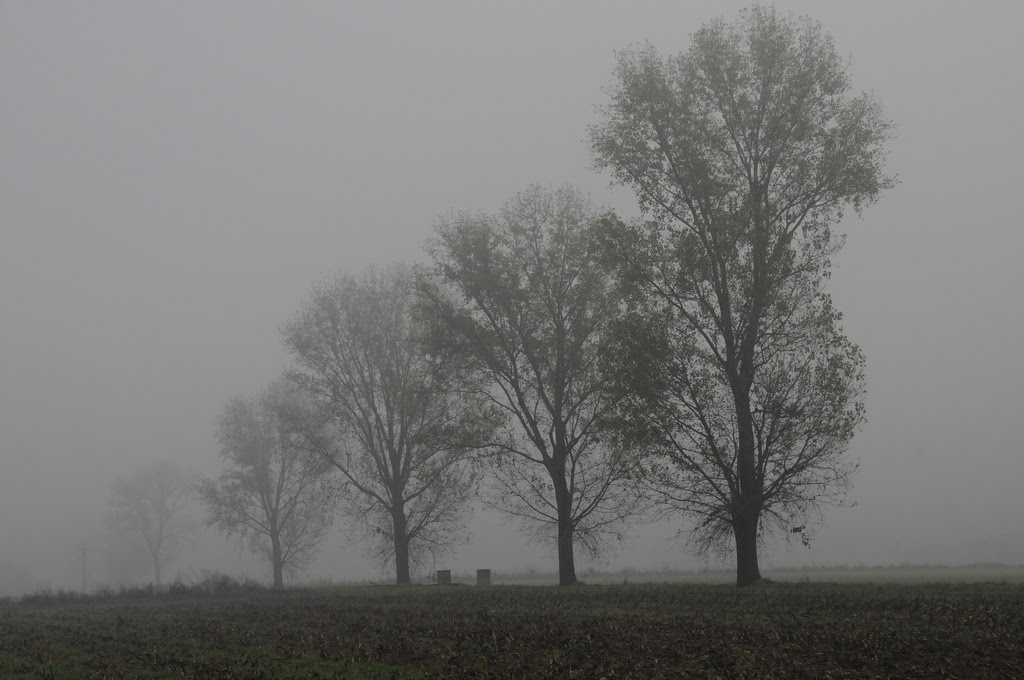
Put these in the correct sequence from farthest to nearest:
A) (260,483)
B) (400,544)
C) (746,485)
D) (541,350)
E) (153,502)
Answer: (153,502) → (260,483) → (400,544) → (541,350) → (746,485)

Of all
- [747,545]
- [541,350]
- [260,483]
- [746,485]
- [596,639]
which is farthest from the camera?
[260,483]

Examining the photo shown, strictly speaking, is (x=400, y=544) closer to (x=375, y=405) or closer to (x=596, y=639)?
(x=375, y=405)

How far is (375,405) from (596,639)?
33.3m

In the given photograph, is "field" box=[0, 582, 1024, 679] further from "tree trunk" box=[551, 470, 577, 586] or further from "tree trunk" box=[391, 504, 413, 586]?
"tree trunk" box=[391, 504, 413, 586]

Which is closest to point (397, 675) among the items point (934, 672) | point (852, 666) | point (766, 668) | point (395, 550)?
point (766, 668)

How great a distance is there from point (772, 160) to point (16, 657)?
84.5ft

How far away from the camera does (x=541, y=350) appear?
1437 inches

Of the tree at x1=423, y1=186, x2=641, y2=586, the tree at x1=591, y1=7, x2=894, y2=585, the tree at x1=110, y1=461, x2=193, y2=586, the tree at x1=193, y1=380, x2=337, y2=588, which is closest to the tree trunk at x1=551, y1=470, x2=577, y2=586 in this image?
the tree at x1=423, y1=186, x2=641, y2=586

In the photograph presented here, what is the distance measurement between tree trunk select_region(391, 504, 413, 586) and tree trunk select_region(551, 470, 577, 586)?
13.0 m

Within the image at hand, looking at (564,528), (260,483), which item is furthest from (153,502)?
(564,528)

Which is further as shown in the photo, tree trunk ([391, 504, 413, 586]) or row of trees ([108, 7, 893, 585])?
tree trunk ([391, 504, 413, 586])

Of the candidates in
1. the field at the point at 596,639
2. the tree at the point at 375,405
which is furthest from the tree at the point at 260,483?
the field at the point at 596,639

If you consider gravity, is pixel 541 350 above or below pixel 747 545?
above

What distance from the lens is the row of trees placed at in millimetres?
27047
